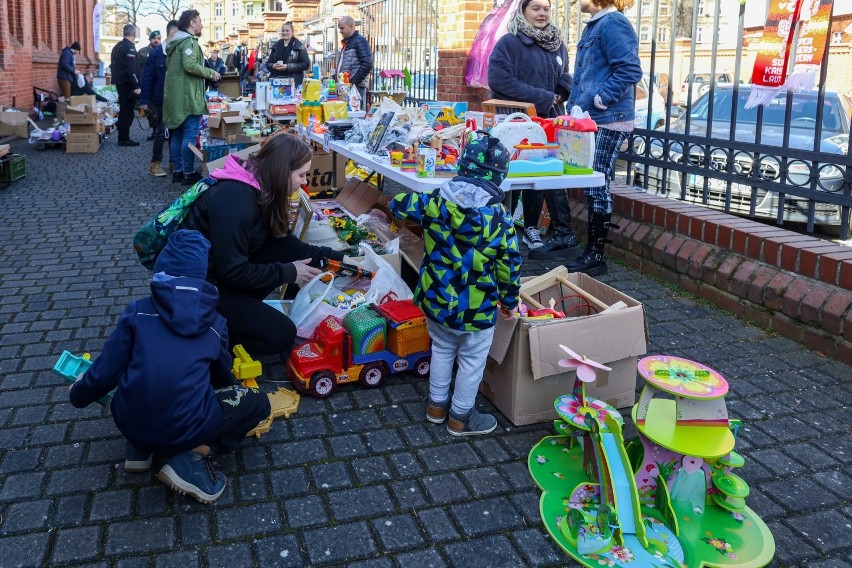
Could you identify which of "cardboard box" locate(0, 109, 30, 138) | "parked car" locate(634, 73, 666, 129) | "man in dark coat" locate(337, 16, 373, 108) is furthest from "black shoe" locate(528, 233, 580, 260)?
"cardboard box" locate(0, 109, 30, 138)

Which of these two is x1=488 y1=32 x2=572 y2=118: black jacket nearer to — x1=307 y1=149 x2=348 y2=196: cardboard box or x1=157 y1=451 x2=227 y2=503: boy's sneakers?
x1=307 y1=149 x2=348 y2=196: cardboard box

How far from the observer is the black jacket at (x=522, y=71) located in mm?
6316

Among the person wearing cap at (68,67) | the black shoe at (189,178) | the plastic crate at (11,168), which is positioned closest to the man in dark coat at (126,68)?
the plastic crate at (11,168)

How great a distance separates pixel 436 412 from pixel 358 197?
3.18 meters

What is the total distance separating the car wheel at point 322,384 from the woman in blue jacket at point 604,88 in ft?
8.62

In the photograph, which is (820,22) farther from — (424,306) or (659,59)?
(659,59)

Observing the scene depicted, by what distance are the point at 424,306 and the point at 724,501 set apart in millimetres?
1473

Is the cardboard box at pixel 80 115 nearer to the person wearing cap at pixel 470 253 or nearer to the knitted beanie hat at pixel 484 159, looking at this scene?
the person wearing cap at pixel 470 253

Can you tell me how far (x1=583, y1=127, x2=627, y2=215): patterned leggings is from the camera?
5711mm

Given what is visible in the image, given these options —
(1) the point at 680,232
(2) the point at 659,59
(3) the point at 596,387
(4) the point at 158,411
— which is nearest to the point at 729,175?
(1) the point at 680,232

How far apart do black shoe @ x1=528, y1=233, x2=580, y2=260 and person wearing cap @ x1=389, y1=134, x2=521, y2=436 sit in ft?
9.46

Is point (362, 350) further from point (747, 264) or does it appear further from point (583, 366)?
point (747, 264)

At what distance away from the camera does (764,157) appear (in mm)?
5316

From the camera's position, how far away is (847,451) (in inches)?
136
